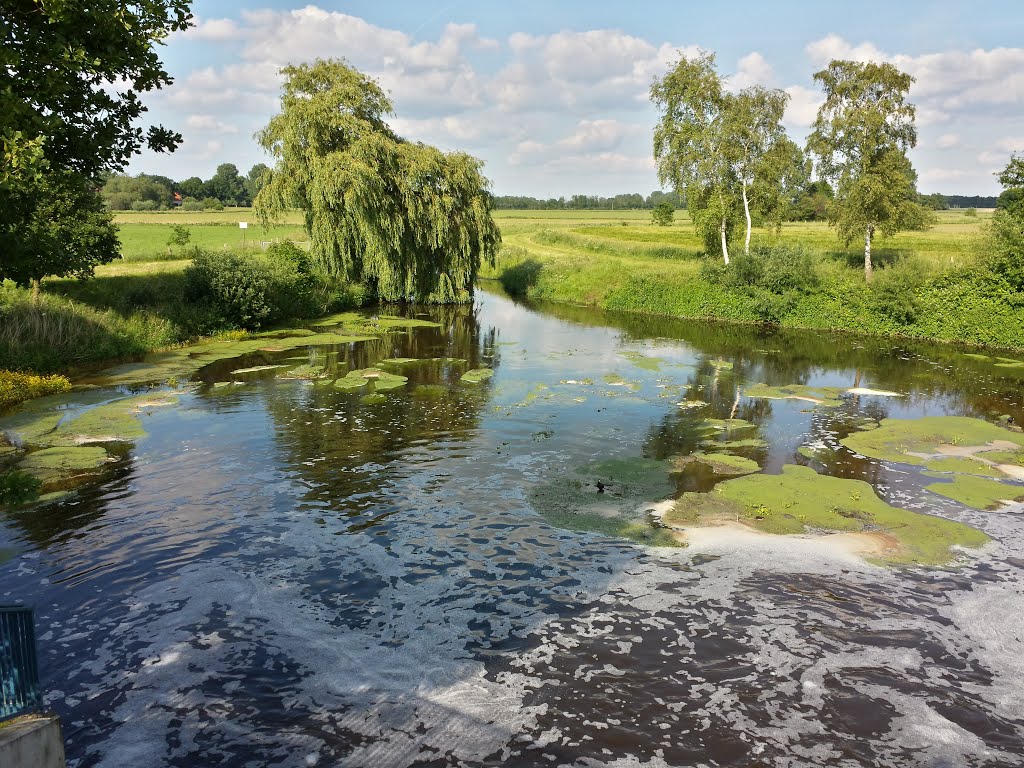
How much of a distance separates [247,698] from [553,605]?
4.14 meters

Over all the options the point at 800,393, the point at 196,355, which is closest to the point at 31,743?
the point at 800,393

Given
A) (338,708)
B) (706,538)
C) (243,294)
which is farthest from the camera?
(243,294)

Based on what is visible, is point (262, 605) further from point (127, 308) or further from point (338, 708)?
point (127, 308)

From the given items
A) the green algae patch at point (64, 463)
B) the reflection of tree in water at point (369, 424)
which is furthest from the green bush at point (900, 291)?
the green algae patch at point (64, 463)

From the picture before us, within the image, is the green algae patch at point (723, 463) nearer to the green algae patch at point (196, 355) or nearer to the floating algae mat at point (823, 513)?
the floating algae mat at point (823, 513)

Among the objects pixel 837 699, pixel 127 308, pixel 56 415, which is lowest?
pixel 837 699

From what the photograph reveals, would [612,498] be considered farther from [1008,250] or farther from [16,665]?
[1008,250]

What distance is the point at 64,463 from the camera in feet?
48.9

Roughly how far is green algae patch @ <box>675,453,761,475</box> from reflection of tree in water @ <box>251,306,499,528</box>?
550 cm

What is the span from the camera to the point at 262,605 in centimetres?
970

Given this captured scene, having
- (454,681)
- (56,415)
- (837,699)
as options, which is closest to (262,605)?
(454,681)

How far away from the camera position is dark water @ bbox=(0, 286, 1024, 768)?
287 inches

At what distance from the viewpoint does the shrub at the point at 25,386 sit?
64.1 ft

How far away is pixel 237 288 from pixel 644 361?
1815 centimetres
